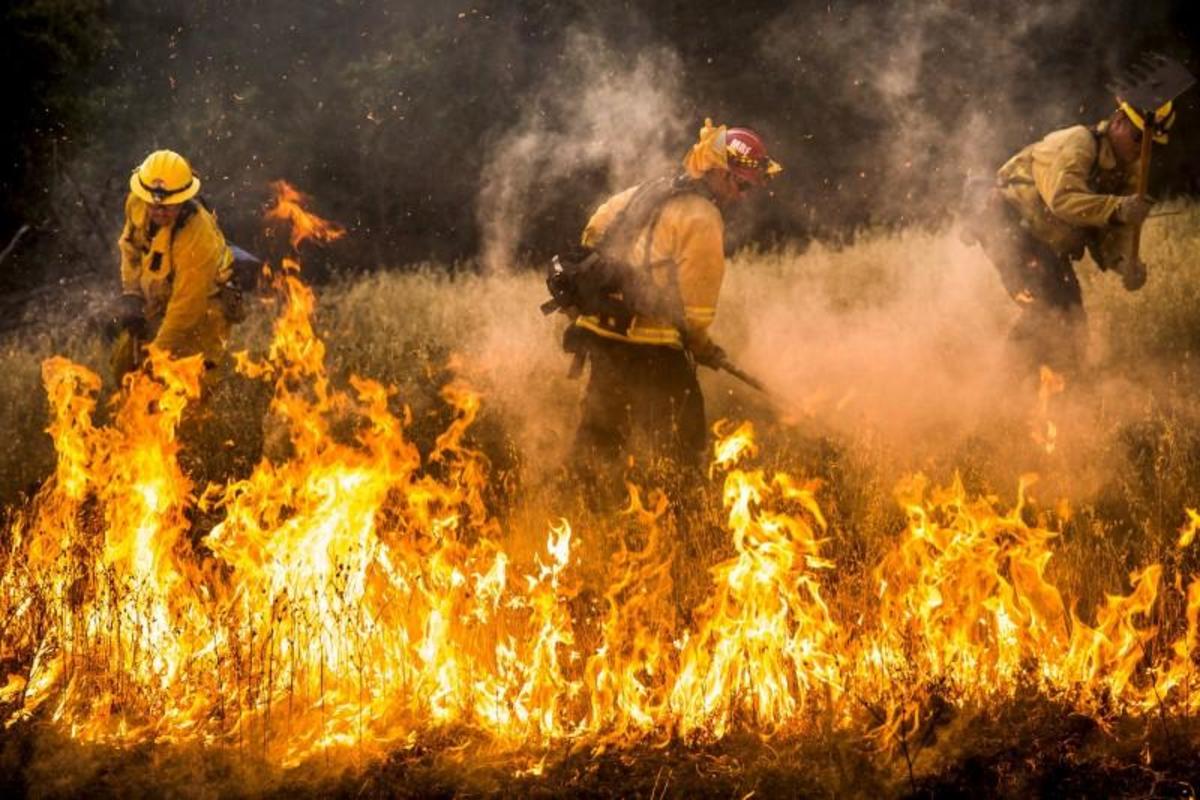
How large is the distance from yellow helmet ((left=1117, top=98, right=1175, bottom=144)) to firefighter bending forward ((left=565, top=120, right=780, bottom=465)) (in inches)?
80.4

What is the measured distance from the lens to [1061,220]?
23.6ft

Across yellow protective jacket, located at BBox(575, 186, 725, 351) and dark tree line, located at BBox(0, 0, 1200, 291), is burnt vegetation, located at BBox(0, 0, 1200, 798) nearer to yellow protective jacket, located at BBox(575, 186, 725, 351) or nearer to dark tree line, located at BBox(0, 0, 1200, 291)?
dark tree line, located at BBox(0, 0, 1200, 291)

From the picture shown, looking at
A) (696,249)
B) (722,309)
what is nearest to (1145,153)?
(696,249)

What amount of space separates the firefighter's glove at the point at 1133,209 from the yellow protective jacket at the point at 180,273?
4.94 m

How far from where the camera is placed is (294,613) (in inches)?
176

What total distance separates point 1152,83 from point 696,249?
267 cm

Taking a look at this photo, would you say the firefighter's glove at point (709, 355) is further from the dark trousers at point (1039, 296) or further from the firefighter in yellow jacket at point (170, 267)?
the firefighter in yellow jacket at point (170, 267)

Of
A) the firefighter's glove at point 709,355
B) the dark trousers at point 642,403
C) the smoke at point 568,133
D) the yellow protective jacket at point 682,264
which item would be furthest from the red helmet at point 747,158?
the smoke at point 568,133

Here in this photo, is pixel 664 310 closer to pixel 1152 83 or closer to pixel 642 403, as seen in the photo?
pixel 642 403

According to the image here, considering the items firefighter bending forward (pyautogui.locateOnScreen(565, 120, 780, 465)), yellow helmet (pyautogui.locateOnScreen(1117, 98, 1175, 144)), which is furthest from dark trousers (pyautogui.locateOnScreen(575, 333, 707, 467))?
yellow helmet (pyautogui.locateOnScreen(1117, 98, 1175, 144))

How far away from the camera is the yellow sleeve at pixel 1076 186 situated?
269 inches

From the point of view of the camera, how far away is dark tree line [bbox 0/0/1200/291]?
18828 mm

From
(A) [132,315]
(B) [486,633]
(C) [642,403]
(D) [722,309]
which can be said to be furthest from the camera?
(D) [722,309]

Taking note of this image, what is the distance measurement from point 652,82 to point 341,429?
47.2 feet
